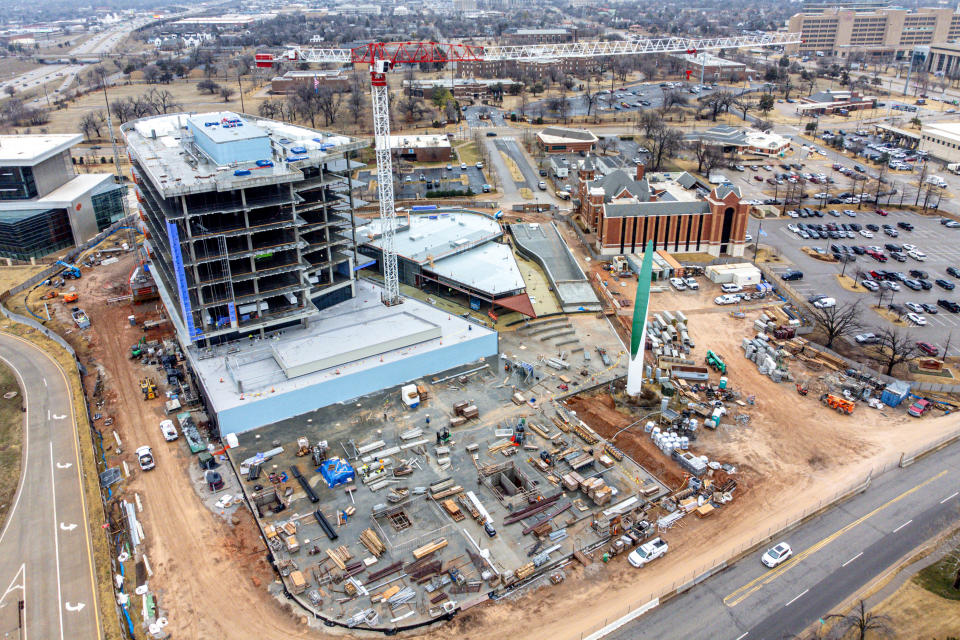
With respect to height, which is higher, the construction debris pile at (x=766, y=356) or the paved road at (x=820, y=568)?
the construction debris pile at (x=766, y=356)

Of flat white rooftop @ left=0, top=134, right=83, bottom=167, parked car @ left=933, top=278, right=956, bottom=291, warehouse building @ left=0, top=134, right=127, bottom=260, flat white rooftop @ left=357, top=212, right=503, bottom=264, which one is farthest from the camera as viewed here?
→ warehouse building @ left=0, top=134, right=127, bottom=260

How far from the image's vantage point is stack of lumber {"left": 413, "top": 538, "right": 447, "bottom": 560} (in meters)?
49.8

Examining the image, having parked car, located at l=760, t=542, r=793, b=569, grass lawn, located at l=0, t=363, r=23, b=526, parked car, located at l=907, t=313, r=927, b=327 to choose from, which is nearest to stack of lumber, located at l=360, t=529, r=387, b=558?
parked car, located at l=760, t=542, r=793, b=569

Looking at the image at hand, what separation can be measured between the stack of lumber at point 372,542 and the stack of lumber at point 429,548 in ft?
8.24

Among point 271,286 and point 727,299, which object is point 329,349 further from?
point 727,299

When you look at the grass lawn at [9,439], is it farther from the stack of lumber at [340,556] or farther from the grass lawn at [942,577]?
the grass lawn at [942,577]

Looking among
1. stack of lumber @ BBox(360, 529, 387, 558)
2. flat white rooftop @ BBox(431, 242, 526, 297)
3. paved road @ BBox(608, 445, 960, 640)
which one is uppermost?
flat white rooftop @ BBox(431, 242, 526, 297)

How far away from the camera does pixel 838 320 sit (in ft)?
270

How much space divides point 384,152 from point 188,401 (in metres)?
32.8

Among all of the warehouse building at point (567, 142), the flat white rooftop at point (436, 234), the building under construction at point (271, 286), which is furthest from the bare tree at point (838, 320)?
the warehouse building at point (567, 142)

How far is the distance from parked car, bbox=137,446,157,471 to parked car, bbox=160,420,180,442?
225 centimetres

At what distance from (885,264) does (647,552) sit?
75.9 m

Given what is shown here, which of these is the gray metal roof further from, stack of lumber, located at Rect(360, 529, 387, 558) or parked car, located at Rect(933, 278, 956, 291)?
stack of lumber, located at Rect(360, 529, 387, 558)

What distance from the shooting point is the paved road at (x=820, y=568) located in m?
45.4
